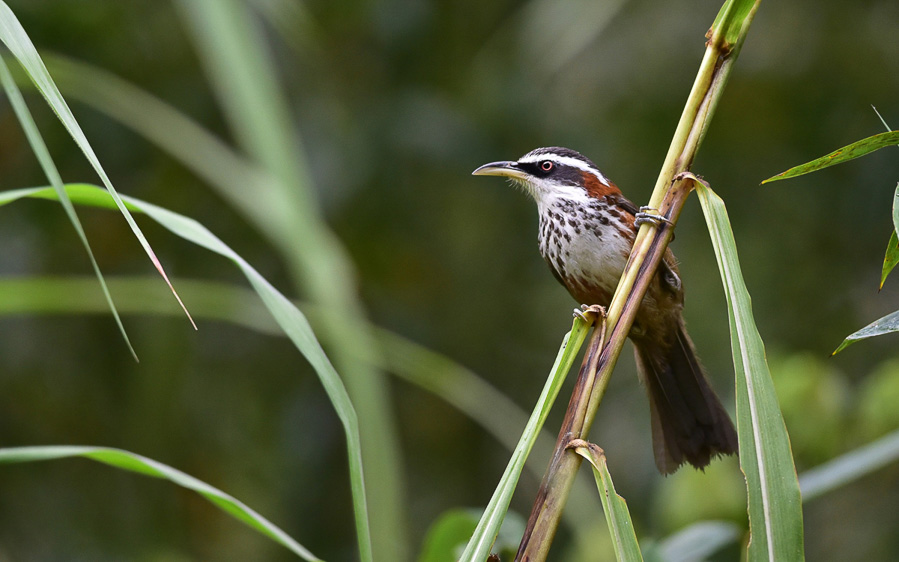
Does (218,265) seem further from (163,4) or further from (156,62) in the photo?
(163,4)

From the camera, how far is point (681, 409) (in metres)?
2.27

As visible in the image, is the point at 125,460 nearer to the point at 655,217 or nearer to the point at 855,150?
the point at 655,217

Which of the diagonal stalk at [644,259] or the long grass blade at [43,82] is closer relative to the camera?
the long grass blade at [43,82]

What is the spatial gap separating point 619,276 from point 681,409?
0.47 meters

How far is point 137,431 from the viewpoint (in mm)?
4543

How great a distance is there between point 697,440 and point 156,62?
3968 millimetres

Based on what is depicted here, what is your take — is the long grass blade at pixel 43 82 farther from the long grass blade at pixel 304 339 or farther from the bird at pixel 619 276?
the bird at pixel 619 276

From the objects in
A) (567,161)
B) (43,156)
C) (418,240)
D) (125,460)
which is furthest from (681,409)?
(418,240)

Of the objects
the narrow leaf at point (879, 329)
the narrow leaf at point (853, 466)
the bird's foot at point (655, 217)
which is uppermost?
the bird's foot at point (655, 217)

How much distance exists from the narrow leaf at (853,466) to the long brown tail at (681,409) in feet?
0.66

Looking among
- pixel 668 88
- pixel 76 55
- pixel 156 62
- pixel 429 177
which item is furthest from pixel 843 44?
pixel 76 55

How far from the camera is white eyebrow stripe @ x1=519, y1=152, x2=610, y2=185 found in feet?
9.04

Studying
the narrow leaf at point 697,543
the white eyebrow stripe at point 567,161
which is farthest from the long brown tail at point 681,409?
the white eyebrow stripe at point 567,161

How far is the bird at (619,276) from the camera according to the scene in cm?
222
